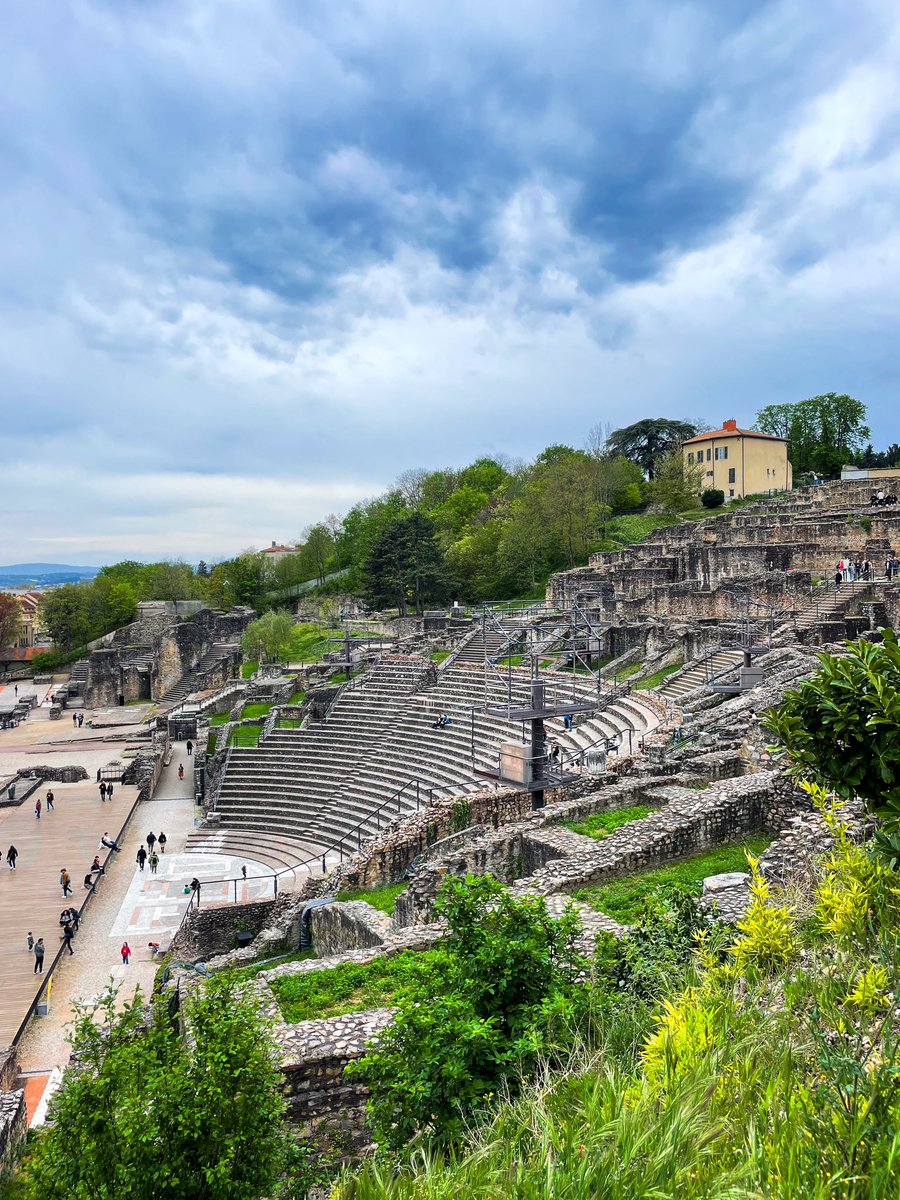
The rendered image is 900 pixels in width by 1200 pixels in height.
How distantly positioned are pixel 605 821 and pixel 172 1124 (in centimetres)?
893

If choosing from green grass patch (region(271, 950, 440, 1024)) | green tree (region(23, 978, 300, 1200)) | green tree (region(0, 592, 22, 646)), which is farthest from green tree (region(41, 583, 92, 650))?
green tree (region(23, 978, 300, 1200))

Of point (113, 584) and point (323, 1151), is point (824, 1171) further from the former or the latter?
point (113, 584)

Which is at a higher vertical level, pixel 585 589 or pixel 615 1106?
pixel 585 589

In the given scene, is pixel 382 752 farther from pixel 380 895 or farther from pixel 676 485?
pixel 676 485

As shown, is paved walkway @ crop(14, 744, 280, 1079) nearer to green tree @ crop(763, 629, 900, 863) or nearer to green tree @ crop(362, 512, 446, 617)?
green tree @ crop(763, 629, 900, 863)

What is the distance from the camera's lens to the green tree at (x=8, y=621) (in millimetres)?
78625

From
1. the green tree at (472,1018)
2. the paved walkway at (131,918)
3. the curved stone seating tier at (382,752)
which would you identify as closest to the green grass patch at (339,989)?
the green tree at (472,1018)

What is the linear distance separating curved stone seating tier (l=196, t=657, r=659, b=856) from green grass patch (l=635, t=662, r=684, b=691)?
1.63 metres

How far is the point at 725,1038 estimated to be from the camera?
4340 millimetres

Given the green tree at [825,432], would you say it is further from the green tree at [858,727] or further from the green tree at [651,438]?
the green tree at [858,727]

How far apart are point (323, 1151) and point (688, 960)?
376 cm

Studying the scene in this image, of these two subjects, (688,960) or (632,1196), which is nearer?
(632,1196)

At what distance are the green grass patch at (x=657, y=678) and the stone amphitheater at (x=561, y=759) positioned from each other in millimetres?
139

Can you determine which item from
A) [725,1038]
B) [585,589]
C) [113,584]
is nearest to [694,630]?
[585,589]
